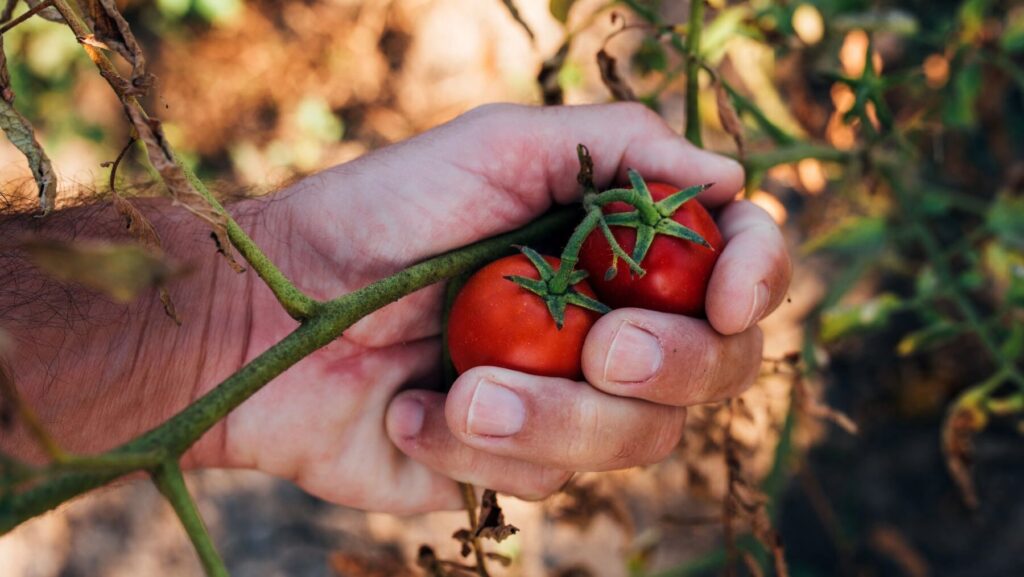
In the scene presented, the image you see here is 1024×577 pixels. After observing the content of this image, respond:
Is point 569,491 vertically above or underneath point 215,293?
underneath

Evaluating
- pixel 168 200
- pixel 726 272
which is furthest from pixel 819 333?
pixel 168 200

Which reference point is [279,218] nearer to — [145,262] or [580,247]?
[580,247]

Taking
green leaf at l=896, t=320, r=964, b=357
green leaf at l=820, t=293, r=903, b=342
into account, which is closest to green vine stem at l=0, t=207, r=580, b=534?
green leaf at l=820, t=293, r=903, b=342

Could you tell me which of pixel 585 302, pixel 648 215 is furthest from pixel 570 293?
pixel 648 215

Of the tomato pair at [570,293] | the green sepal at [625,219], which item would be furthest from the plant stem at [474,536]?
the green sepal at [625,219]

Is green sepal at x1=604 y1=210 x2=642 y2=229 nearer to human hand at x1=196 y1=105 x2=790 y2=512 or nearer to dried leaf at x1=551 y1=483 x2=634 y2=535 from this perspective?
human hand at x1=196 y1=105 x2=790 y2=512

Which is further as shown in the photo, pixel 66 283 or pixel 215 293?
pixel 215 293
